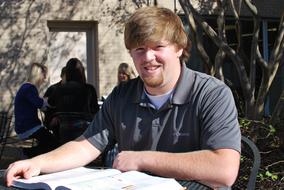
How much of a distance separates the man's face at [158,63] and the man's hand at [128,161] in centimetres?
38

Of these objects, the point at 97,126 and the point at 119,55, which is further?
the point at 119,55

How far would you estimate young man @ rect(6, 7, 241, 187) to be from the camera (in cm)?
248

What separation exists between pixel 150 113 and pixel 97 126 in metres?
0.38

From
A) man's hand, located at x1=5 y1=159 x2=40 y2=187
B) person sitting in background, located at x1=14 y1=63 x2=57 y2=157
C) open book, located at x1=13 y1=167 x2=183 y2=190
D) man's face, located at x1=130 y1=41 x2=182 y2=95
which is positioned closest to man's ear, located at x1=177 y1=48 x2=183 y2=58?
man's face, located at x1=130 y1=41 x2=182 y2=95

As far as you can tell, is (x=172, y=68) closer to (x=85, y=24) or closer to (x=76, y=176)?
(x=76, y=176)

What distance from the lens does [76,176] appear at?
2402mm

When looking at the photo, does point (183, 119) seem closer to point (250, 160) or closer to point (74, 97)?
point (250, 160)

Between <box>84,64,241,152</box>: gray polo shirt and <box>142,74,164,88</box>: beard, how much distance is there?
0.31 feet

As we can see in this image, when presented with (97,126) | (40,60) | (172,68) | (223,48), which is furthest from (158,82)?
(40,60)

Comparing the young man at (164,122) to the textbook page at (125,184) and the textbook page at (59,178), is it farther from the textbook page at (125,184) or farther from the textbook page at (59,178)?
the textbook page at (125,184)

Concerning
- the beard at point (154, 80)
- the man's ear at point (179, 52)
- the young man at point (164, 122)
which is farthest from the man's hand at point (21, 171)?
the man's ear at point (179, 52)

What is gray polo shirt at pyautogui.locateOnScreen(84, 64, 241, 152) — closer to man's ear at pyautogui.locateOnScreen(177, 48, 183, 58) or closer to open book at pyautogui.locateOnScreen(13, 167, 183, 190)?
man's ear at pyautogui.locateOnScreen(177, 48, 183, 58)

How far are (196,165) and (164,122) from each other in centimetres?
34

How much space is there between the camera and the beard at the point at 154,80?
2693 millimetres
